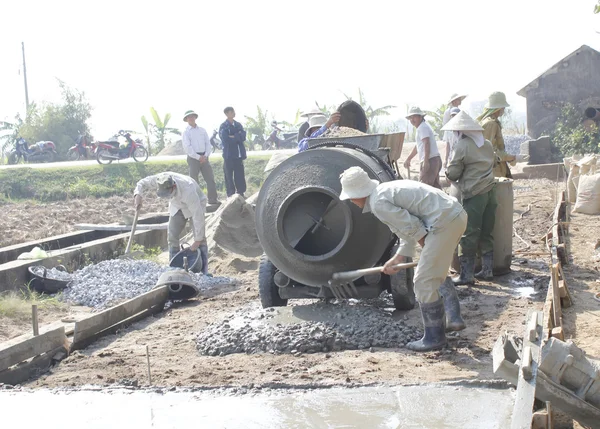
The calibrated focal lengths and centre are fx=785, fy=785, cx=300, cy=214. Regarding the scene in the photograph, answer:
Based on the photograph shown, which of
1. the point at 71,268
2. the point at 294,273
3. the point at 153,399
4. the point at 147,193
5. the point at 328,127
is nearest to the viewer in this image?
the point at 153,399

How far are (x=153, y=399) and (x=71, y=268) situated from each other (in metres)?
5.71

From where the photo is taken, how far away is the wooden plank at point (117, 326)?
684cm

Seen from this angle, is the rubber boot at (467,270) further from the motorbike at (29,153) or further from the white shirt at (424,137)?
the motorbike at (29,153)

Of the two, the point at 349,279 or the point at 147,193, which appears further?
the point at 147,193

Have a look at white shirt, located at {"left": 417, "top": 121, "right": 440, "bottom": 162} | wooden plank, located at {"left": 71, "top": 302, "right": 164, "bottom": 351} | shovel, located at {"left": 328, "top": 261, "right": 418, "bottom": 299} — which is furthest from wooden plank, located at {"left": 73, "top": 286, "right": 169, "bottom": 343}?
white shirt, located at {"left": 417, "top": 121, "right": 440, "bottom": 162}

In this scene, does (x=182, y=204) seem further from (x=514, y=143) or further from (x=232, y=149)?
(x=514, y=143)

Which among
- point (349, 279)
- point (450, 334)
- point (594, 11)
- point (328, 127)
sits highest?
point (594, 11)

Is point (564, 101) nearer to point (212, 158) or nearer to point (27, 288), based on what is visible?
point (212, 158)

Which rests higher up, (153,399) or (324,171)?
(324,171)

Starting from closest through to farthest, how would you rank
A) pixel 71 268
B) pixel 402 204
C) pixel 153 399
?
pixel 153 399 → pixel 402 204 → pixel 71 268

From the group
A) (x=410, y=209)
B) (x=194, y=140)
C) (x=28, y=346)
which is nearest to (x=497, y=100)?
(x=410, y=209)

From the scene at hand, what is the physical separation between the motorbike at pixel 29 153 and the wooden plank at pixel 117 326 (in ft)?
60.7

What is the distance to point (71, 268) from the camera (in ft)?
34.2

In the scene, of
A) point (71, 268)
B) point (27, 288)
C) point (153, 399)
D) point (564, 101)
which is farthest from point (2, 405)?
point (564, 101)
